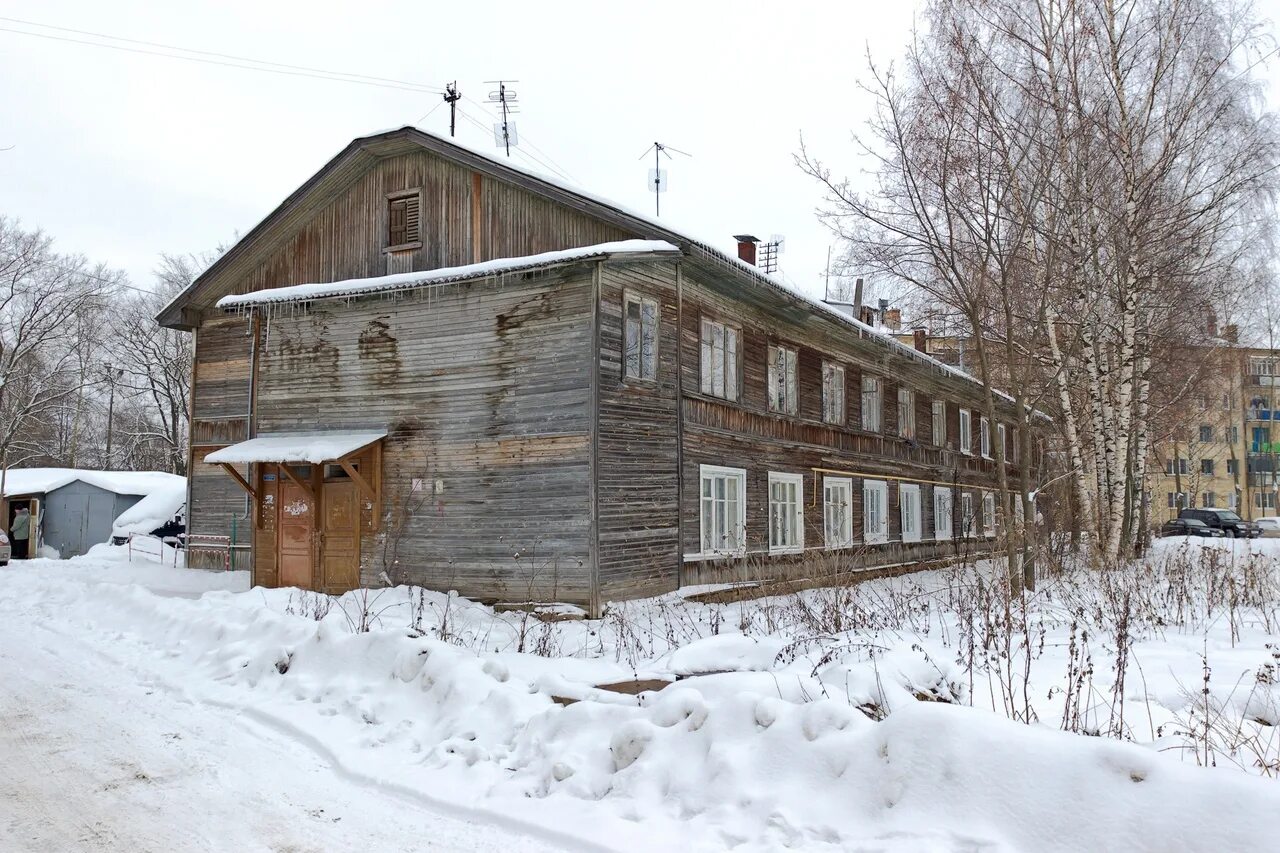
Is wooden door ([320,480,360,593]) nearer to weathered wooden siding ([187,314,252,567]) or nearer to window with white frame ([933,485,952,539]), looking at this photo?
weathered wooden siding ([187,314,252,567])

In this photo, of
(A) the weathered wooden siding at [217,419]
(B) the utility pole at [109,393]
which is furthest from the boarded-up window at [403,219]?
(B) the utility pole at [109,393]

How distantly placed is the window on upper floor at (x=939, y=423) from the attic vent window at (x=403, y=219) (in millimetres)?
17319

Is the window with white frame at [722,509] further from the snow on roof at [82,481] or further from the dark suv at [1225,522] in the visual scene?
the dark suv at [1225,522]

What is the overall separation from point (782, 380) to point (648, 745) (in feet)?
46.1

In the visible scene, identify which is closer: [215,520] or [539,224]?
[539,224]

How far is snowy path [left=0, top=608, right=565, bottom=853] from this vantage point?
4535 mm

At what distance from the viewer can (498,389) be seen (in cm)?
1387

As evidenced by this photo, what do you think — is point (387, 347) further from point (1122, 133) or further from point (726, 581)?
point (1122, 133)

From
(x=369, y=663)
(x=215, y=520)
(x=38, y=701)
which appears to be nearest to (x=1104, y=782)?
(x=369, y=663)

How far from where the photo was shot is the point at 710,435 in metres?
15.8

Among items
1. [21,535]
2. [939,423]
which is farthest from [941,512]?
[21,535]

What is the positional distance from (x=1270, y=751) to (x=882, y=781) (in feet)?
7.82

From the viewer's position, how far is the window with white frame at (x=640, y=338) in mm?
13836

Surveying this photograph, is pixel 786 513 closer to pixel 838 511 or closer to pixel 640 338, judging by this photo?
pixel 838 511
